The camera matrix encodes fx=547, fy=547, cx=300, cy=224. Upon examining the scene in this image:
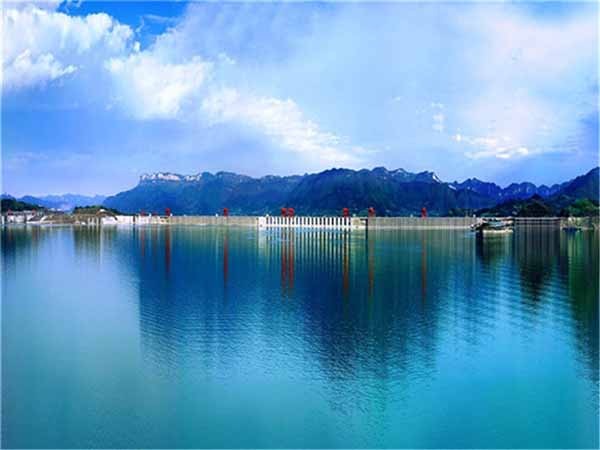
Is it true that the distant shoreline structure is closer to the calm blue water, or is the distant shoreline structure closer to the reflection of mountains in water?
the reflection of mountains in water

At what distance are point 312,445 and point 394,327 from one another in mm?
7685

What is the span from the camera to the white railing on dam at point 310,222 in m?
99.9

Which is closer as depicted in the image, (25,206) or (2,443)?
(2,443)

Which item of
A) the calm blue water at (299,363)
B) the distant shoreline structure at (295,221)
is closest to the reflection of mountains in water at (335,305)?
the calm blue water at (299,363)

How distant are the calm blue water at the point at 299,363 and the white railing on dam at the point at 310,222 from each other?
73.4 metres

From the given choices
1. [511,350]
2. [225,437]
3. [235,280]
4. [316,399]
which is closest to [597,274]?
[511,350]

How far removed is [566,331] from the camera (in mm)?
16891

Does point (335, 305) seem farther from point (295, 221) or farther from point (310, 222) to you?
point (295, 221)

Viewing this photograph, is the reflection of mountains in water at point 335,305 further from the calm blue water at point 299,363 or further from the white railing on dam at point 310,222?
the white railing on dam at point 310,222

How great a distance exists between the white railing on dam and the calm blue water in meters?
73.4

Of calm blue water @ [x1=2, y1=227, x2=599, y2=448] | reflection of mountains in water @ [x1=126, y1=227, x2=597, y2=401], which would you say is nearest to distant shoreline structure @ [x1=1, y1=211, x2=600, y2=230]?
reflection of mountains in water @ [x1=126, y1=227, x2=597, y2=401]

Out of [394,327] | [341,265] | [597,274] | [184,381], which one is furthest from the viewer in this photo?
[341,265]

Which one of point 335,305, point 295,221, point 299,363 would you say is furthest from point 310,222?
point 299,363

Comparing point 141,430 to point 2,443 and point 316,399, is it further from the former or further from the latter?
point 316,399
